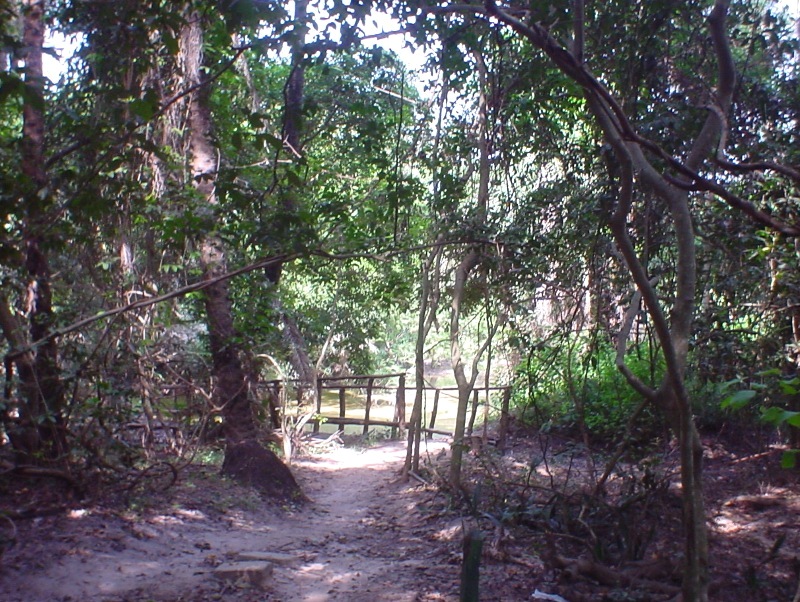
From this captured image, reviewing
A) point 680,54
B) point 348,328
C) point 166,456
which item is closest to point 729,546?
point 680,54

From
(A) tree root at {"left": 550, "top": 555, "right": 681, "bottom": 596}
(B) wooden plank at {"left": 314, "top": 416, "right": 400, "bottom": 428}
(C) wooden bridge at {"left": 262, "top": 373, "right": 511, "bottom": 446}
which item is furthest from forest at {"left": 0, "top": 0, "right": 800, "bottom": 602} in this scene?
(B) wooden plank at {"left": 314, "top": 416, "right": 400, "bottom": 428}

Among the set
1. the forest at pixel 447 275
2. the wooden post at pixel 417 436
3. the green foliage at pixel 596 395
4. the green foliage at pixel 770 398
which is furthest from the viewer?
the green foliage at pixel 596 395

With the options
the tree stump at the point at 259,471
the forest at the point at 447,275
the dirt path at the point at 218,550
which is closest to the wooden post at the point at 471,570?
the forest at the point at 447,275

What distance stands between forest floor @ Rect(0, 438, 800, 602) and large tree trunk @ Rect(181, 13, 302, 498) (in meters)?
0.32

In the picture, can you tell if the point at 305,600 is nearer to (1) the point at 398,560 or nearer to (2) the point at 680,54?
(1) the point at 398,560

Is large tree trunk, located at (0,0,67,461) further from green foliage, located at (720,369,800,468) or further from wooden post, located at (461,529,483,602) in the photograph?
green foliage, located at (720,369,800,468)

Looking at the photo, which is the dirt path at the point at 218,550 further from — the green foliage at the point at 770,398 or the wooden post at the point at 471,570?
the green foliage at the point at 770,398

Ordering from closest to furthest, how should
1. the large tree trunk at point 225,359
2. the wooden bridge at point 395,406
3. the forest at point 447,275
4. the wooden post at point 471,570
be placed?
the wooden post at point 471,570 → the forest at point 447,275 → the large tree trunk at point 225,359 → the wooden bridge at point 395,406

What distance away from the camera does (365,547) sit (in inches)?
267

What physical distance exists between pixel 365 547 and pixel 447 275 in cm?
349

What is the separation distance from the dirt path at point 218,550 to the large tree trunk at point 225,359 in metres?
0.34

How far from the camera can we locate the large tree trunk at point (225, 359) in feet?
26.7

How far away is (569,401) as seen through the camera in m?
10.6

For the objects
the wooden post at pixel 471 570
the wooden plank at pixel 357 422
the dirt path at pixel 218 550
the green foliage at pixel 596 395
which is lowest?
the dirt path at pixel 218 550
